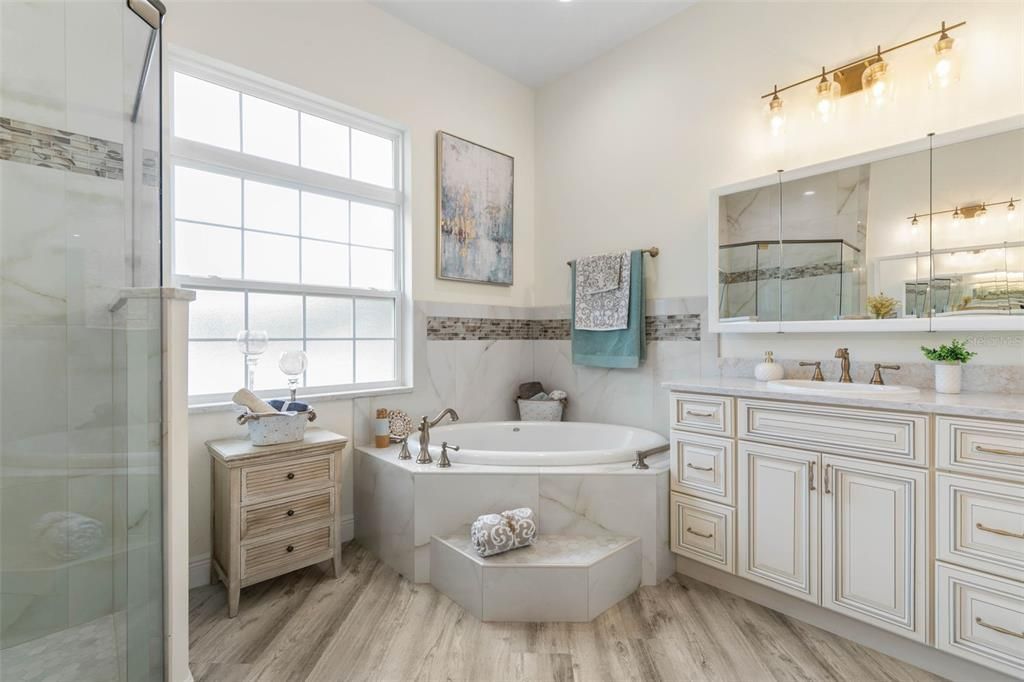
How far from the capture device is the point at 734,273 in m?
2.48

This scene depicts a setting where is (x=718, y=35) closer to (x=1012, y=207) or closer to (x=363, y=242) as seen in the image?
(x=1012, y=207)

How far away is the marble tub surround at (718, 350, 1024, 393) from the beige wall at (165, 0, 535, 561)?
1.62m

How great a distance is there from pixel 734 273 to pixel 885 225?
640 millimetres

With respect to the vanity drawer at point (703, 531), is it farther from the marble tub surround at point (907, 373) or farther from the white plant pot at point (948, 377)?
the white plant pot at point (948, 377)

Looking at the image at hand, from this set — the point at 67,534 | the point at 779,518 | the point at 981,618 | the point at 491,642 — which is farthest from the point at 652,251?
the point at 67,534

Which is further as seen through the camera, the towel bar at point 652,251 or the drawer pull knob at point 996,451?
the towel bar at point 652,251

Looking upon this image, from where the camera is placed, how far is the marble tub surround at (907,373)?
1.76 meters

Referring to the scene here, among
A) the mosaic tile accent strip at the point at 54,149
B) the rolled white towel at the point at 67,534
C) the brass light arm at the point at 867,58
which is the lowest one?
the rolled white towel at the point at 67,534

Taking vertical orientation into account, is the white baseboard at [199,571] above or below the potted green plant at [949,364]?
below

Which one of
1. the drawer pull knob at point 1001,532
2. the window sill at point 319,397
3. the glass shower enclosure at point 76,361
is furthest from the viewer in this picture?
the window sill at point 319,397

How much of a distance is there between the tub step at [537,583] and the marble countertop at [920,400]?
2.83 ft

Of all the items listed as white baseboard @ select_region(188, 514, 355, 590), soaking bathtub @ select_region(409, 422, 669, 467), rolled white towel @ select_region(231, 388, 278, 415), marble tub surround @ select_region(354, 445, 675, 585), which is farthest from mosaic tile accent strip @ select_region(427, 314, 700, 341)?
white baseboard @ select_region(188, 514, 355, 590)

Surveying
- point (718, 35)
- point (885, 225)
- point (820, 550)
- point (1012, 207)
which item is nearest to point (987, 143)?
point (1012, 207)

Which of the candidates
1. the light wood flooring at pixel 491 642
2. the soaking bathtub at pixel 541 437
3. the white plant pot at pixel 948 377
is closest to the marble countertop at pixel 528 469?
the soaking bathtub at pixel 541 437
